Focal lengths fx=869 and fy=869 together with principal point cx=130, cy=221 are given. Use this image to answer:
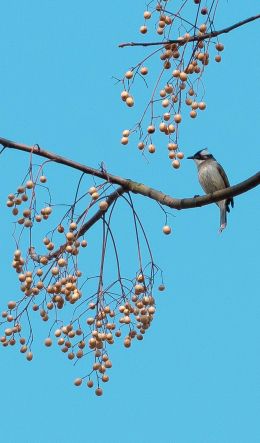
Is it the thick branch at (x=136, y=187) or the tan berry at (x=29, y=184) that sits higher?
the thick branch at (x=136, y=187)

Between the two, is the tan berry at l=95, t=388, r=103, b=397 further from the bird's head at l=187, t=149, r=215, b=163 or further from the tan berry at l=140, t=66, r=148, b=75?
the bird's head at l=187, t=149, r=215, b=163

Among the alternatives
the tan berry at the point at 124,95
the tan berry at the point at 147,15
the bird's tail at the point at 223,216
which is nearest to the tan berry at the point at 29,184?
the tan berry at the point at 124,95

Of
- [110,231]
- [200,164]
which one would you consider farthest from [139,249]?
[200,164]

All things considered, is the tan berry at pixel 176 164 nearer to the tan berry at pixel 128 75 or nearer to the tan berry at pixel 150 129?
the tan berry at pixel 150 129

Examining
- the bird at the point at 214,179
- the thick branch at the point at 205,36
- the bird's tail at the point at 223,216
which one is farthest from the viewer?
the bird at the point at 214,179

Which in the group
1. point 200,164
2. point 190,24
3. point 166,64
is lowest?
point 166,64

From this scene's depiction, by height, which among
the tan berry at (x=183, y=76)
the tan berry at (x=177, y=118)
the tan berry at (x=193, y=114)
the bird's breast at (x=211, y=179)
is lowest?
the tan berry at (x=177, y=118)

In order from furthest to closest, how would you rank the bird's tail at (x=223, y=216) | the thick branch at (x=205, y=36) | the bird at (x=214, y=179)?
the bird at (x=214, y=179) < the bird's tail at (x=223, y=216) < the thick branch at (x=205, y=36)

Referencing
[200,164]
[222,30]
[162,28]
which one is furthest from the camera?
[200,164]

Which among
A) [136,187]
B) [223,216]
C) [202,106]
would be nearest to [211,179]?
[223,216]

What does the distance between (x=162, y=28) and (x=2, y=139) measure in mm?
942

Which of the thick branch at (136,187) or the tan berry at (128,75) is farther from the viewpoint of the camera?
the tan berry at (128,75)

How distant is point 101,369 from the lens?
4.28m

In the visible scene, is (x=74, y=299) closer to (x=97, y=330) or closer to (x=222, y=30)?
(x=97, y=330)
